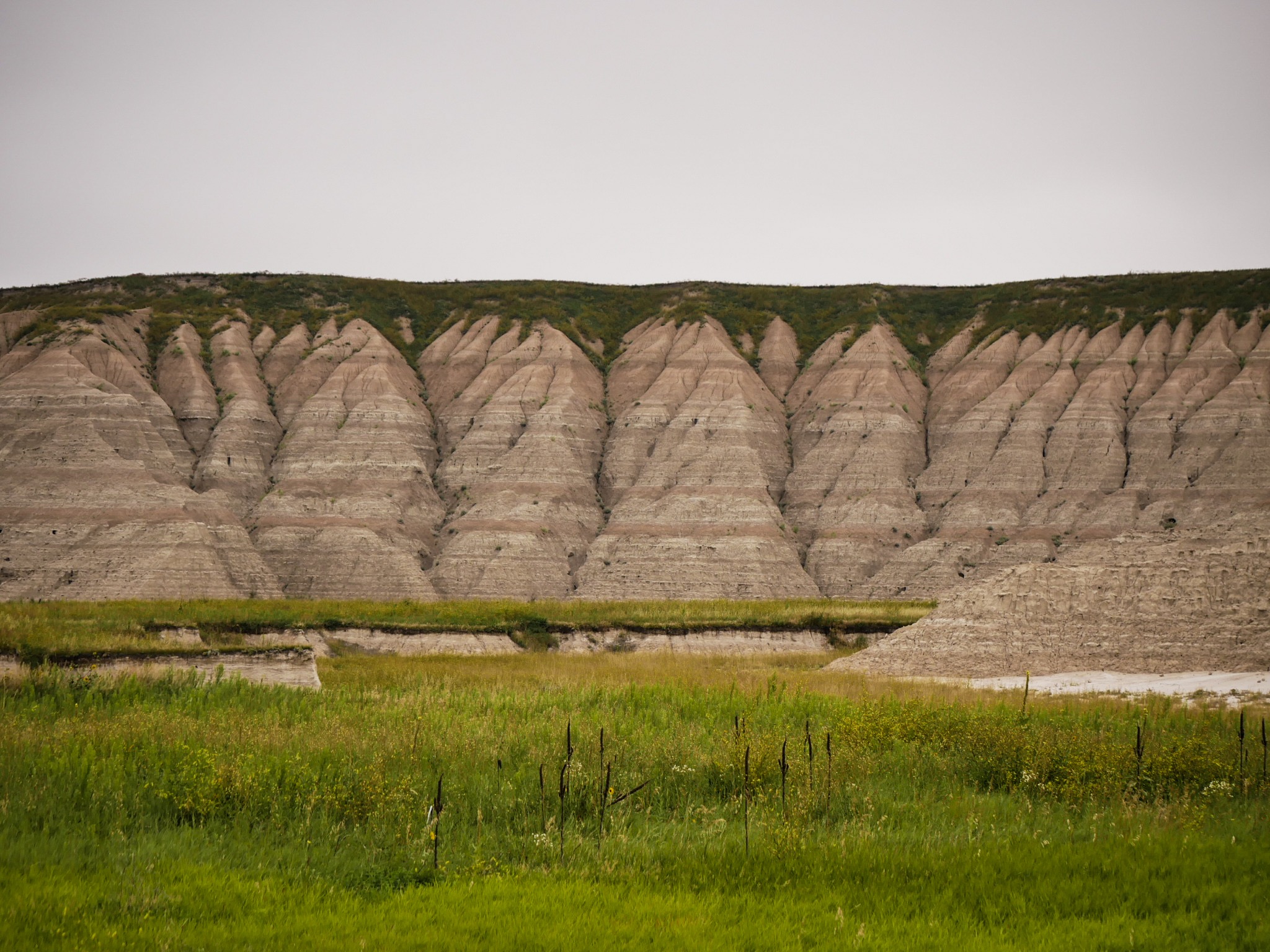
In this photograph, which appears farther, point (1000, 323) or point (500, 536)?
point (1000, 323)

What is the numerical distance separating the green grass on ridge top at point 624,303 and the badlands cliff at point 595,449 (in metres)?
0.71

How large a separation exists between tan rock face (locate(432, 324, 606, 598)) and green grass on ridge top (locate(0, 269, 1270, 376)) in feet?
26.1

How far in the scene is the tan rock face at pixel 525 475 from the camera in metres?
71.3

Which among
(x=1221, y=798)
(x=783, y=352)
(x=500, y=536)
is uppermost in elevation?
(x=783, y=352)

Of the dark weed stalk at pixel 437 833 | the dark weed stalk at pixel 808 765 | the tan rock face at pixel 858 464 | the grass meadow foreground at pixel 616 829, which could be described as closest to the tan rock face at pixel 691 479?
the tan rock face at pixel 858 464

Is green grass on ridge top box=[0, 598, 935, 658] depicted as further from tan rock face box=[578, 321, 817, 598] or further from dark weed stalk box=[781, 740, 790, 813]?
dark weed stalk box=[781, 740, 790, 813]

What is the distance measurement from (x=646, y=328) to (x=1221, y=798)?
89002 mm

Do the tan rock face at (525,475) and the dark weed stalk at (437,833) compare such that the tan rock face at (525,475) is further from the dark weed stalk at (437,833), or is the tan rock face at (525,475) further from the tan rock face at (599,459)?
the dark weed stalk at (437,833)

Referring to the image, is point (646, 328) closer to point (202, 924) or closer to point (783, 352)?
point (783, 352)

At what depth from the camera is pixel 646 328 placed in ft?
Result: 329

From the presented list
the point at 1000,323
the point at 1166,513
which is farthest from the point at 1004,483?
the point at 1000,323

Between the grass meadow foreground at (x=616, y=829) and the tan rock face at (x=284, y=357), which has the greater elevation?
the tan rock face at (x=284, y=357)

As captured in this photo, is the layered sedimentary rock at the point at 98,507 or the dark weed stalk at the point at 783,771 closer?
the dark weed stalk at the point at 783,771

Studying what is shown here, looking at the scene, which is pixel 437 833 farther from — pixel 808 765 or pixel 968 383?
pixel 968 383
